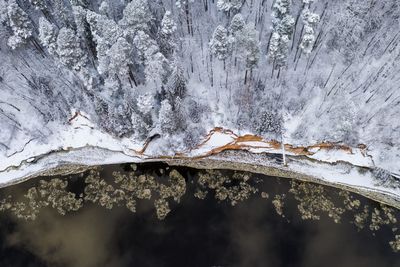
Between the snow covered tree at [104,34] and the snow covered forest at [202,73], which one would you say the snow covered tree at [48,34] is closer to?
the snow covered forest at [202,73]

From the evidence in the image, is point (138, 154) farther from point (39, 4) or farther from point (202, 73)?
point (39, 4)

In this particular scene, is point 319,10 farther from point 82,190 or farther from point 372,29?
point 82,190

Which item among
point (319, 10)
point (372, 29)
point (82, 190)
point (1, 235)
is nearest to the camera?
point (1, 235)

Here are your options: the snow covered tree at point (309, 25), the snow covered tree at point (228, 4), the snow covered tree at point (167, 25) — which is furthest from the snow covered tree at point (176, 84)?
the snow covered tree at point (309, 25)

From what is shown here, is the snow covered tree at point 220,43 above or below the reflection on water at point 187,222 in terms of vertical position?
above

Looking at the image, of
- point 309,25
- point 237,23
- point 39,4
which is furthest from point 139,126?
point 309,25

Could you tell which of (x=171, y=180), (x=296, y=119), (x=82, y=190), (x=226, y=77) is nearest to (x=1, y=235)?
(x=82, y=190)
